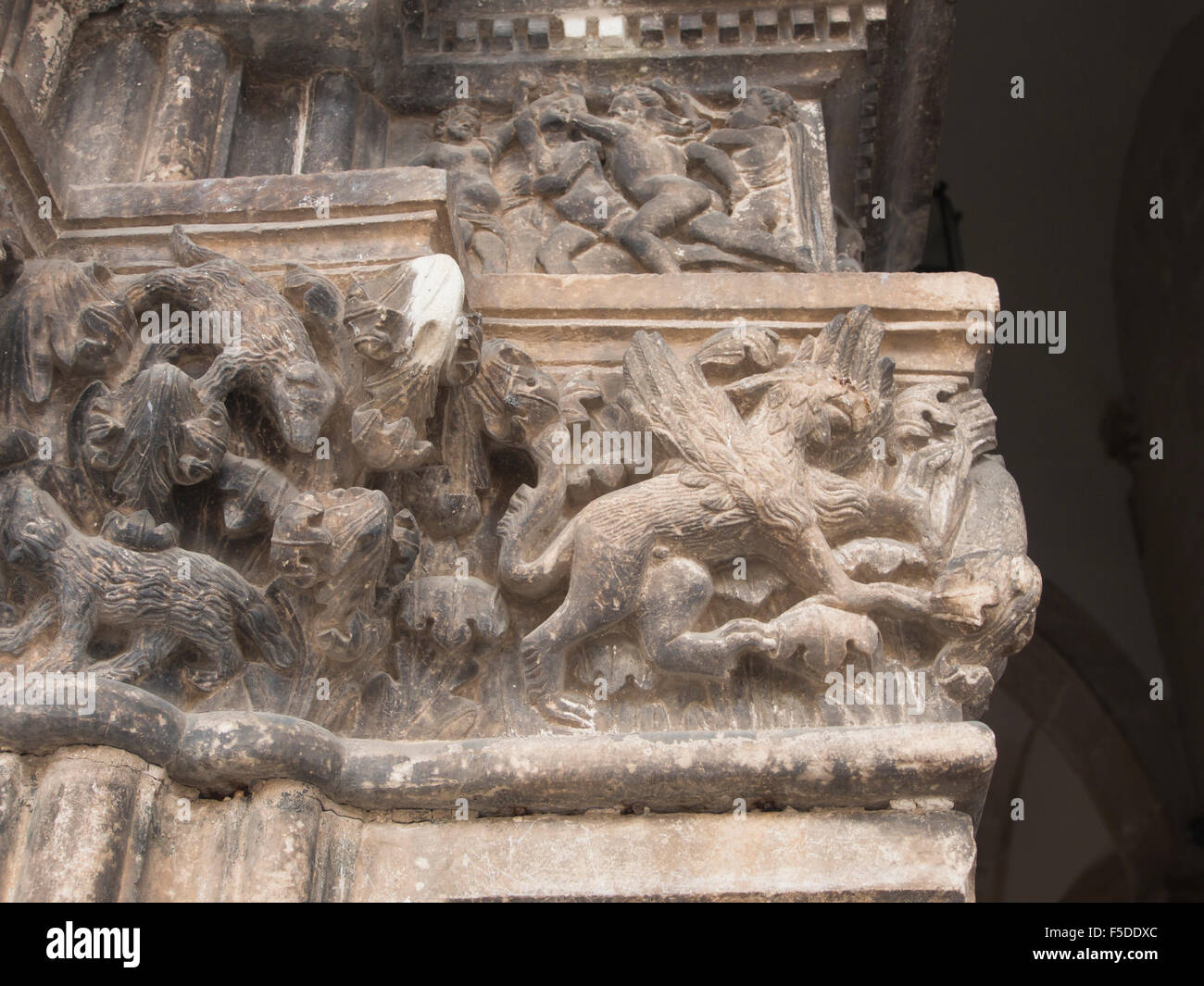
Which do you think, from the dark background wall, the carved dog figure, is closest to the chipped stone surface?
the carved dog figure

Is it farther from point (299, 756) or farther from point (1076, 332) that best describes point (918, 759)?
point (1076, 332)

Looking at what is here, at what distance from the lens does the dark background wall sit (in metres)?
5.57

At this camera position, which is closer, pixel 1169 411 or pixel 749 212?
pixel 749 212

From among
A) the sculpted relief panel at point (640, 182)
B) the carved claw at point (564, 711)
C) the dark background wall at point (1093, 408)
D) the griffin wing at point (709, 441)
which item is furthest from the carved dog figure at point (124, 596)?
the dark background wall at point (1093, 408)

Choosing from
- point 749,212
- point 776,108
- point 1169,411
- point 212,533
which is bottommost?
point 212,533

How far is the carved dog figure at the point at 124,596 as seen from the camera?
192 cm

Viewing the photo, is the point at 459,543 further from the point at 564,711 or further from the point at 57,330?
the point at 57,330

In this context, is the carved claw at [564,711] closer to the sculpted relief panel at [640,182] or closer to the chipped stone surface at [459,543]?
the chipped stone surface at [459,543]

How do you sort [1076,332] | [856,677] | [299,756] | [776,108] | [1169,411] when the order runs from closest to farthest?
1. [299,756]
2. [856,677]
3. [776,108]
4. [1169,411]
5. [1076,332]

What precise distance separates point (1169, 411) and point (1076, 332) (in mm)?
691

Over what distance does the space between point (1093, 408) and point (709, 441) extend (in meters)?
4.43

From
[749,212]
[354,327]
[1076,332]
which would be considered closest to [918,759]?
[354,327]

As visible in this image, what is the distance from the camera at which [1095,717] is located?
584 cm

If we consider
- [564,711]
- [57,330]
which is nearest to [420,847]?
[564,711]
